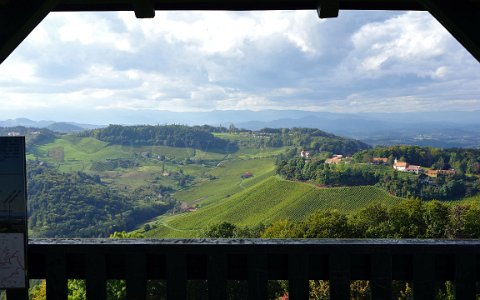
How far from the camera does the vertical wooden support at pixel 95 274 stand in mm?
1770

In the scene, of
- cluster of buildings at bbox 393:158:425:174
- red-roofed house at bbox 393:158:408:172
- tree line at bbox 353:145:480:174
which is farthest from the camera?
tree line at bbox 353:145:480:174

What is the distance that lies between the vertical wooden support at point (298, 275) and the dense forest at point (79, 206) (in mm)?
55710

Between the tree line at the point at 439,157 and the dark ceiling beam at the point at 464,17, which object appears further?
the tree line at the point at 439,157

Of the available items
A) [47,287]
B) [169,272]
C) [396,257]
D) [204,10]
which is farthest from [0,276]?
[396,257]

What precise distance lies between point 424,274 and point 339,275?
1.15 ft

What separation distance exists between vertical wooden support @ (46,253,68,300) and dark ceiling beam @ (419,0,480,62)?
74.0 inches

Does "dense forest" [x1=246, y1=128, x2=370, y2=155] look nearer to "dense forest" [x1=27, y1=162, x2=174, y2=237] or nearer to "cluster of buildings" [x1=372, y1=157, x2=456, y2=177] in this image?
"cluster of buildings" [x1=372, y1=157, x2=456, y2=177]

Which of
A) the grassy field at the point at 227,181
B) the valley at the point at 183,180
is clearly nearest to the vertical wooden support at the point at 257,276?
the valley at the point at 183,180

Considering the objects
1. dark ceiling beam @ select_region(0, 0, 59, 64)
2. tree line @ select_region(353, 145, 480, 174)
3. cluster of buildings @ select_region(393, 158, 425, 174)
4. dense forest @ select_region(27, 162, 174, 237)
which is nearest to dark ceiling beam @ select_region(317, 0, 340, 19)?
dark ceiling beam @ select_region(0, 0, 59, 64)

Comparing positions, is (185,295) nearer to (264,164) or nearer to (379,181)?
(379,181)

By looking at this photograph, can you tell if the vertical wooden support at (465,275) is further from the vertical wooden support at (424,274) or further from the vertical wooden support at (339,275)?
the vertical wooden support at (339,275)

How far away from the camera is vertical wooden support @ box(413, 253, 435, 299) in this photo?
5.57 ft

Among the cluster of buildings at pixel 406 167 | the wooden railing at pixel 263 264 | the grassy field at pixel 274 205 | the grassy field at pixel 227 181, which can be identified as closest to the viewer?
the wooden railing at pixel 263 264

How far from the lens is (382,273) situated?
5.60 feet
